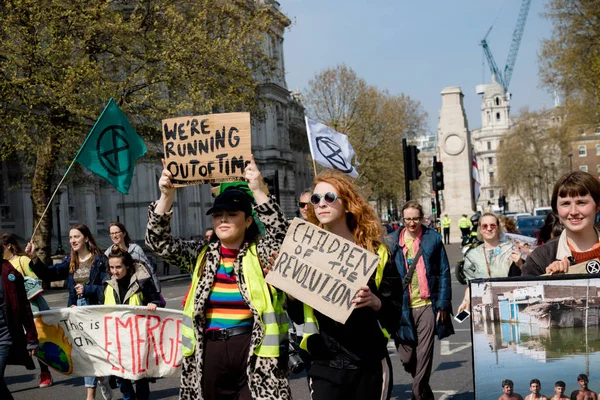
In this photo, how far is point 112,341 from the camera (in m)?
7.29

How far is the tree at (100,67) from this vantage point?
73.7 ft

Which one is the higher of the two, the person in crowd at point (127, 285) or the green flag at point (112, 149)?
the green flag at point (112, 149)

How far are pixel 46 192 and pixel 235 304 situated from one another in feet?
72.2

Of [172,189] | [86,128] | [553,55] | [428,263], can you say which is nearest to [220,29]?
[86,128]

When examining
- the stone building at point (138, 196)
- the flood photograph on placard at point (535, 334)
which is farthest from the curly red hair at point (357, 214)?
the stone building at point (138, 196)

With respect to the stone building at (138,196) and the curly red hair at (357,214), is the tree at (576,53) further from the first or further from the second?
the curly red hair at (357,214)

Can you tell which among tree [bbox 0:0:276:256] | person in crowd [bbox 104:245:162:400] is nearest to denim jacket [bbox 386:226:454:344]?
person in crowd [bbox 104:245:162:400]

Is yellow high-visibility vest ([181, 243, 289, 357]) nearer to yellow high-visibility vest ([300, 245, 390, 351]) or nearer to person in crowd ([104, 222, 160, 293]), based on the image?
yellow high-visibility vest ([300, 245, 390, 351])

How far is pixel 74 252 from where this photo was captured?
821cm

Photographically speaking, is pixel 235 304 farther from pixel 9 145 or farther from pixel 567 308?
pixel 9 145

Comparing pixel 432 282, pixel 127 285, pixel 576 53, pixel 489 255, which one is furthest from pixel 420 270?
pixel 576 53

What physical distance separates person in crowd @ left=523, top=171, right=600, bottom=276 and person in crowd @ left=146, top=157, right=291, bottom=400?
4.81 feet

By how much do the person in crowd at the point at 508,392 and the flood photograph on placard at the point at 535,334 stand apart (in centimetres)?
2

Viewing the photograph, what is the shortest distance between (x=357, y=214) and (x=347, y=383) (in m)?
0.90
